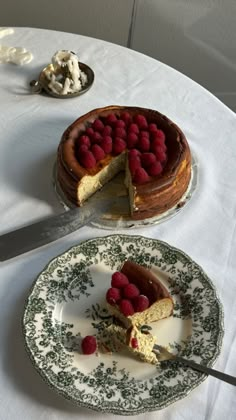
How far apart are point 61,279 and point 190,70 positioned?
120 centimetres

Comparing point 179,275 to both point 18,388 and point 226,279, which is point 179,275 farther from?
point 18,388

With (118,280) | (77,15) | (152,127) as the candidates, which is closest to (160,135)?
(152,127)

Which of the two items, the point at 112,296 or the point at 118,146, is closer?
the point at 112,296

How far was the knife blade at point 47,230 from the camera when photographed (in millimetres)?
952

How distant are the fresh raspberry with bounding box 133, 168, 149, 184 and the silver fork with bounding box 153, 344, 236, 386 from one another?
0.33 metres

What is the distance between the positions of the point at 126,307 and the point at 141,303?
2cm

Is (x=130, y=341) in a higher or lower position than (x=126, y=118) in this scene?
lower

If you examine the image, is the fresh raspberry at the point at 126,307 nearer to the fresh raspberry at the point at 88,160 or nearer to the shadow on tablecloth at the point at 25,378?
the shadow on tablecloth at the point at 25,378

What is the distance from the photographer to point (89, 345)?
2.66ft

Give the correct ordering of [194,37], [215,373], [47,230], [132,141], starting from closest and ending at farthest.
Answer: [215,373] < [47,230] < [132,141] < [194,37]

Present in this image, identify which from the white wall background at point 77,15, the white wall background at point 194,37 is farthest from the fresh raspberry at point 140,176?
the white wall background at point 77,15

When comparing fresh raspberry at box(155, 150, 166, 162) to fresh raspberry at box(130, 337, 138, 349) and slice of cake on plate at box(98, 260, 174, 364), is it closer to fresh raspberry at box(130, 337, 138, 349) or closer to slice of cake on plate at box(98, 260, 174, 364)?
slice of cake on plate at box(98, 260, 174, 364)

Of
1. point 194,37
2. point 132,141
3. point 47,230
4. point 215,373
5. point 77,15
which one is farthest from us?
point 77,15

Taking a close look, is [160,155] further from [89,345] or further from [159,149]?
[89,345]
